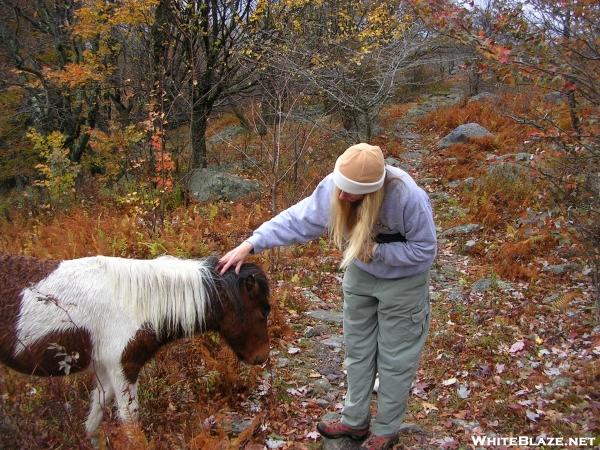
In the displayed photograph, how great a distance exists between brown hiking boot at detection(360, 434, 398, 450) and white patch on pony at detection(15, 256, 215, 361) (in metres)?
1.48

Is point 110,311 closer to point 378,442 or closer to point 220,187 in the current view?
point 378,442

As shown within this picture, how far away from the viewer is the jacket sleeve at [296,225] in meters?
3.34

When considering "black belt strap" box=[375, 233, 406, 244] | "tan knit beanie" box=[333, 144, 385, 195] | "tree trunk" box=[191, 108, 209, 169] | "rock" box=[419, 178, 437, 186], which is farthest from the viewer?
"tree trunk" box=[191, 108, 209, 169]

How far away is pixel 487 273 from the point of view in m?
7.59

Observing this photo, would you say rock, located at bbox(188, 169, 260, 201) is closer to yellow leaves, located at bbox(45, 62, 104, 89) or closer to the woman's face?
yellow leaves, located at bbox(45, 62, 104, 89)

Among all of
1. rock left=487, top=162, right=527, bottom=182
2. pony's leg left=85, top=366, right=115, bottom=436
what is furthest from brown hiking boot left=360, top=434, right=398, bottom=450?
rock left=487, top=162, right=527, bottom=182

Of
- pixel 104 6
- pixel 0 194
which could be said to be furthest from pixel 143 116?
pixel 0 194

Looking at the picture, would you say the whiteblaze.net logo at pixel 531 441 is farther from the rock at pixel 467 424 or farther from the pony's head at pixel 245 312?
the pony's head at pixel 245 312

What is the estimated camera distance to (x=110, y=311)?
3471 mm

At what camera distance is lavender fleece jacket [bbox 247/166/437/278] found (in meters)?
3.11

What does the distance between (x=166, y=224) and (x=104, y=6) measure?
489 centimetres

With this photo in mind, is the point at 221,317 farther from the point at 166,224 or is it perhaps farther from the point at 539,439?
the point at 166,224

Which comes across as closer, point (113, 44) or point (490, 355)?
point (490, 355)

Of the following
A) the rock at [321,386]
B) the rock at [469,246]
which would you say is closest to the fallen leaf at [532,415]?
the rock at [321,386]
